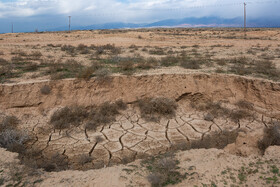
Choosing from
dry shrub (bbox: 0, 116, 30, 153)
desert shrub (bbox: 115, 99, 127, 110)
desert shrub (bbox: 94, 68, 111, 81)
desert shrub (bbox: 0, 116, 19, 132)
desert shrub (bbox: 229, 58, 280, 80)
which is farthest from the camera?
desert shrub (bbox: 229, 58, 280, 80)

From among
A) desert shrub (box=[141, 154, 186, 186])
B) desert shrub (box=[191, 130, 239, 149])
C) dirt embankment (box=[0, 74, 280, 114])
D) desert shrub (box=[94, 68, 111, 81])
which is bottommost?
desert shrub (box=[191, 130, 239, 149])

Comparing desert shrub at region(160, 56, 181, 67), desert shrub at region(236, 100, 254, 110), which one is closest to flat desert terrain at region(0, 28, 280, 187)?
desert shrub at region(236, 100, 254, 110)

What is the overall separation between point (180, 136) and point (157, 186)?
260 centimetres

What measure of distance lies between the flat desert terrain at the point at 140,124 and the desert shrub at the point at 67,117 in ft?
0.09

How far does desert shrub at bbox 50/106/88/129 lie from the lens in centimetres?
555

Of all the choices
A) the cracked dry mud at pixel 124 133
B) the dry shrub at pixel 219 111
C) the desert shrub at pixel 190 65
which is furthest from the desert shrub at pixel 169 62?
the cracked dry mud at pixel 124 133

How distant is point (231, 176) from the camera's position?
314cm

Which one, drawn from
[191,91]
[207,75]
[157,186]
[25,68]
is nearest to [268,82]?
[207,75]

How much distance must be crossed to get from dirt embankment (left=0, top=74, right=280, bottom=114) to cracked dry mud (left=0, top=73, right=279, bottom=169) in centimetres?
8

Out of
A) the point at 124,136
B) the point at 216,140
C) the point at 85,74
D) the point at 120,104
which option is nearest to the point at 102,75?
the point at 85,74

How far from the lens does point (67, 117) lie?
5.70 m

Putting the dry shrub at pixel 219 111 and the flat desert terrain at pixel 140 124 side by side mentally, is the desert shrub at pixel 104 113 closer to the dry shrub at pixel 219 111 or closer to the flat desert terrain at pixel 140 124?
the flat desert terrain at pixel 140 124

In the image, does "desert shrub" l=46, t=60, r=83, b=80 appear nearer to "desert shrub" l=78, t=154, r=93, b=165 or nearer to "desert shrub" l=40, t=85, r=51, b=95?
"desert shrub" l=40, t=85, r=51, b=95

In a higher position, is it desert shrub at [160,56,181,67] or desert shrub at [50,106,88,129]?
desert shrub at [160,56,181,67]
